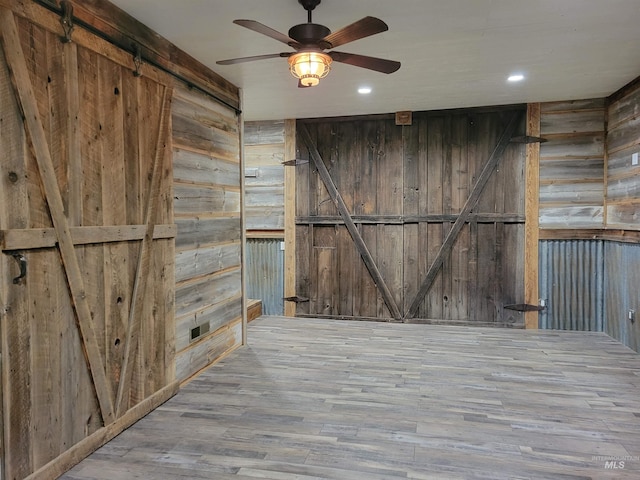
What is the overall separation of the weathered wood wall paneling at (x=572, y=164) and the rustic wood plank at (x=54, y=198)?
472 cm

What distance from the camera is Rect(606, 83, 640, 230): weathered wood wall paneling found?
13.5 ft

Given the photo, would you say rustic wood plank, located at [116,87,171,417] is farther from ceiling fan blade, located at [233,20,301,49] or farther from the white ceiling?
ceiling fan blade, located at [233,20,301,49]

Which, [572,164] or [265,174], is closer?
[572,164]

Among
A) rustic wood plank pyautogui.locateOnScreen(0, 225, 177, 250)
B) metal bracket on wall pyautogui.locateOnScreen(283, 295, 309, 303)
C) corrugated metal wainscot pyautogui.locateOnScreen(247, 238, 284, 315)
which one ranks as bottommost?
metal bracket on wall pyautogui.locateOnScreen(283, 295, 309, 303)

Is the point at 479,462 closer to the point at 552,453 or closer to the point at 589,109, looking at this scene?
the point at 552,453

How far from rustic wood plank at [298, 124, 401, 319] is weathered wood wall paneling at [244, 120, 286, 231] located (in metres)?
0.35

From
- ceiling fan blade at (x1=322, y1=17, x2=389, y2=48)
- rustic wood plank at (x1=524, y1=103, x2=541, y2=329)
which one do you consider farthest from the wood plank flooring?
ceiling fan blade at (x1=322, y1=17, x2=389, y2=48)

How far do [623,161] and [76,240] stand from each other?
16.1 feet

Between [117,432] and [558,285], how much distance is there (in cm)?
469

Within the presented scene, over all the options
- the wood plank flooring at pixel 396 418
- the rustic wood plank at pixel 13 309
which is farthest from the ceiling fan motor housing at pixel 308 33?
the wood plank flooring at pixel 396 418

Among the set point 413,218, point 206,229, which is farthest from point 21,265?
point 413,218

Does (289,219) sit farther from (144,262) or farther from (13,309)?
(13,309)

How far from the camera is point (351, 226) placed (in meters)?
5.57

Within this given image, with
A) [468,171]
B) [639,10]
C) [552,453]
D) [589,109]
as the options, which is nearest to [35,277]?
[552,453]
